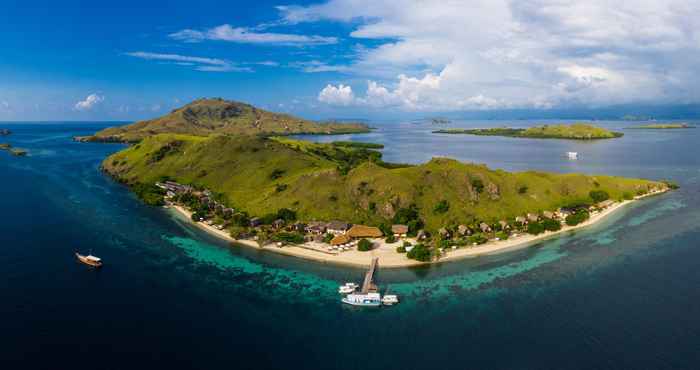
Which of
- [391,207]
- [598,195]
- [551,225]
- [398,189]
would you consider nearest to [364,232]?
[391,207]

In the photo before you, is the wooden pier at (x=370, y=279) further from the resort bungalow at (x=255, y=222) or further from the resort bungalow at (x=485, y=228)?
the resort bungalow at (x=255, y=222)

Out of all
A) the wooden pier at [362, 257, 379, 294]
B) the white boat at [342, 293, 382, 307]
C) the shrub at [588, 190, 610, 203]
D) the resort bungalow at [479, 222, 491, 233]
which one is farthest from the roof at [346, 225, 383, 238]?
the shrub at [588, 190, 610, 203]

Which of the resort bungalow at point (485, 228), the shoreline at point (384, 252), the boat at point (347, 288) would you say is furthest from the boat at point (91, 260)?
the resort bungalow at point (485, 228)

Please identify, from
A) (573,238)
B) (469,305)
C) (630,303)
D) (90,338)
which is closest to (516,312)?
(469,305)

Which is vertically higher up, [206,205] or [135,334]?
[206,205]

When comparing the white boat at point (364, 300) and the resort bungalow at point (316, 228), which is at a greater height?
the resort bungalow at point (316, 228)

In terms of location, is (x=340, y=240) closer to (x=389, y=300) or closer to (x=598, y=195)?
(x=389, y=300)

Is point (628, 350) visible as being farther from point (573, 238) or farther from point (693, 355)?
point (573, 238)

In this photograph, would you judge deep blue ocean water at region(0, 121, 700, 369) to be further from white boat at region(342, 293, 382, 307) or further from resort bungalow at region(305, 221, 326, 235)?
resort bungalow at region(305, 221, 326, 235)
